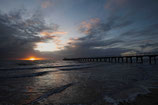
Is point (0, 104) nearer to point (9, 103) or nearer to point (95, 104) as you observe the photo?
point (9, 103)

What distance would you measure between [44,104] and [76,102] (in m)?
1.21

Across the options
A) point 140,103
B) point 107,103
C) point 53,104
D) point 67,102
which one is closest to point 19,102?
point 53,104

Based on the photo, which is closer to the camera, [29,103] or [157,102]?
[157,102]

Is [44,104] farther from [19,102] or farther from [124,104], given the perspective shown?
[124,104]

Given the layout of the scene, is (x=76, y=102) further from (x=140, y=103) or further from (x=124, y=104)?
(x=140, y=103)

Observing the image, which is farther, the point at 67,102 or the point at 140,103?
the point at 67,102

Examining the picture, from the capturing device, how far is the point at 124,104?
308cm

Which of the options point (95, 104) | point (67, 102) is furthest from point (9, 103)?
point (95, 104)

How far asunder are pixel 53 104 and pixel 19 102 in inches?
56.7

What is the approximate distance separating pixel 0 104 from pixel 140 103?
5284 mm

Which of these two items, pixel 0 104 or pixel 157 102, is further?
pixel 0 104

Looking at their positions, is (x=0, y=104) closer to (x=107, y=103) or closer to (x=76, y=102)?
(x=76, y=102)

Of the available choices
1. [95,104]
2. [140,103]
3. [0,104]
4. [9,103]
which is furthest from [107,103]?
[0,104]

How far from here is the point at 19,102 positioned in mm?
3447
